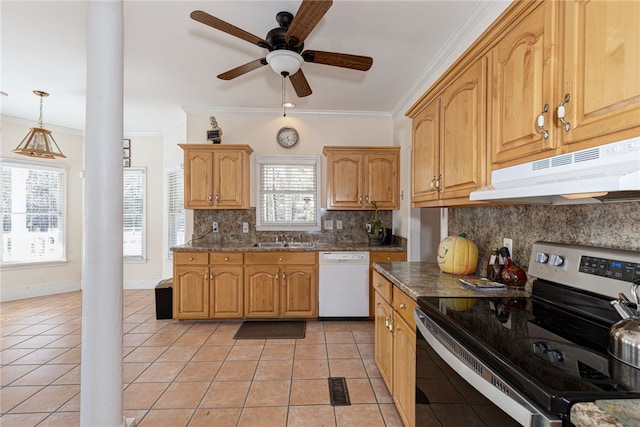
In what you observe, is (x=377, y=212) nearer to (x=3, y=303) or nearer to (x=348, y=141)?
(x=348, y=141)

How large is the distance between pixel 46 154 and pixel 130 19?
2.72 meters

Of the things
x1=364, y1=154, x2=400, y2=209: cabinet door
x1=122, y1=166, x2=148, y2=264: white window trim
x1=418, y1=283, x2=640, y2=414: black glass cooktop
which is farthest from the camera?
x1=122, y1=166, x2=148, y2=264: white window trim

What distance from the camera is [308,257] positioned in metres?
3.50

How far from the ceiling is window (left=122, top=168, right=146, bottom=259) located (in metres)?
1.29

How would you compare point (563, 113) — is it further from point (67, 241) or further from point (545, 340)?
point (67, 241)

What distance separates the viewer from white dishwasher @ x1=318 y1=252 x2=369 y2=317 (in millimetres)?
3498

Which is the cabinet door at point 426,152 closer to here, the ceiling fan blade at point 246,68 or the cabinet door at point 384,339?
the cabinet door at point 384,339

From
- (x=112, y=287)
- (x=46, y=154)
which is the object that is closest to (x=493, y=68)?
(x=112, y=287)

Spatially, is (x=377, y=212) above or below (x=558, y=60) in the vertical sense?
below

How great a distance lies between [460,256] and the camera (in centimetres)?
194

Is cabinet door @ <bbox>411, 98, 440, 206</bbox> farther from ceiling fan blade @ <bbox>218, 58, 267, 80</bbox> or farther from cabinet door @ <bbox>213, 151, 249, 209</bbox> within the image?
cabinet door @ <bbox>213, 151, 249, 209</bbox>

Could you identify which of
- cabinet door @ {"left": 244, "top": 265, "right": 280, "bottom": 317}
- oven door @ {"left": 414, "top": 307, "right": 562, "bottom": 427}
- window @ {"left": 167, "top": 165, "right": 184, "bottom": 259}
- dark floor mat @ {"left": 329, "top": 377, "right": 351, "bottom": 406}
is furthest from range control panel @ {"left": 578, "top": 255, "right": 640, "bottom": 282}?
window @ {"left": 167, "top": 165, "right": 184, "bottom": 259}

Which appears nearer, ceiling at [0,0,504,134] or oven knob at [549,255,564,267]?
oven knob at [549,255,564,267]

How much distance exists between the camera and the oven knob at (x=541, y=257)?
1.40m
